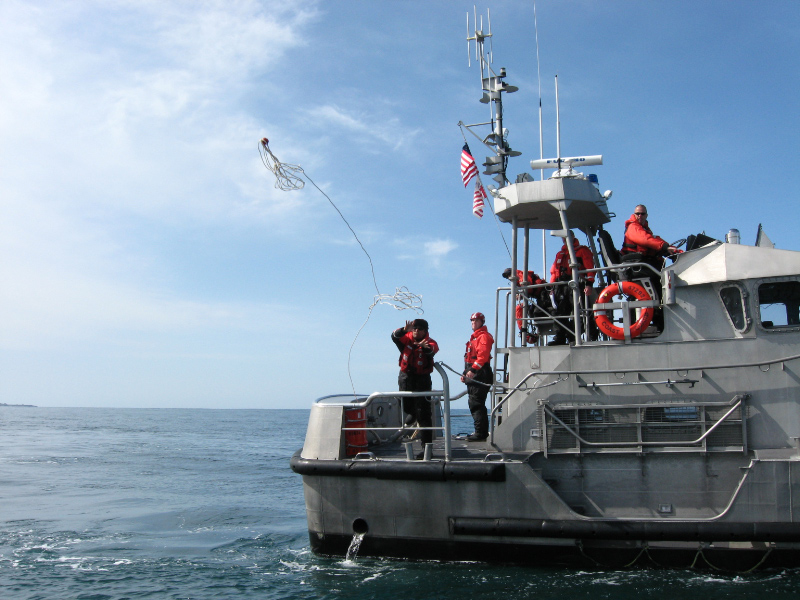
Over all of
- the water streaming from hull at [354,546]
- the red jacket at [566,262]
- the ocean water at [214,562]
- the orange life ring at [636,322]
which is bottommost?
the ocean water at [214,562]

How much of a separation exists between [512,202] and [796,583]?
4.75m

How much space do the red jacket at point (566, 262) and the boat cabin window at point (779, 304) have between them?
1859mm

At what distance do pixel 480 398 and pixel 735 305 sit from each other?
2995 millimetres

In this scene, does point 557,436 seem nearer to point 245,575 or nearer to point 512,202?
point 512,202

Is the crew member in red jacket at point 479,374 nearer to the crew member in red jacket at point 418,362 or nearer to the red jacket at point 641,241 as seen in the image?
the crew member in red jacket at point 418,362

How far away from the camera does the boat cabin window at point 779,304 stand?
6.30 metres

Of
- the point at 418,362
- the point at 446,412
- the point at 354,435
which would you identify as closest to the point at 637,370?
the point at 446,412

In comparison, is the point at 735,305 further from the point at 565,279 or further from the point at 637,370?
the point at 565,279

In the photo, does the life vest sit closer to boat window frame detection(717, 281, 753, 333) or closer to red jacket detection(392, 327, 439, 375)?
red jacket detection(392, 327, 439, 375)

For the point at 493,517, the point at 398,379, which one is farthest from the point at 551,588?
the point at 398,379

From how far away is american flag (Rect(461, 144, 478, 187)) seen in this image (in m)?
9.12

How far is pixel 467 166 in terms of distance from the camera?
9.16 metres

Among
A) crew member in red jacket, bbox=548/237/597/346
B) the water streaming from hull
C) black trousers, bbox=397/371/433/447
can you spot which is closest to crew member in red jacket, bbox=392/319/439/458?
black trousers, bbox=397/371/433/447

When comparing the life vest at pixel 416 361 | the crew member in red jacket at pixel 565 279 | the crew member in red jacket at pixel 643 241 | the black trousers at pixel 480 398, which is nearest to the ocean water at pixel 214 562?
the black trousers at pixel 480 398
